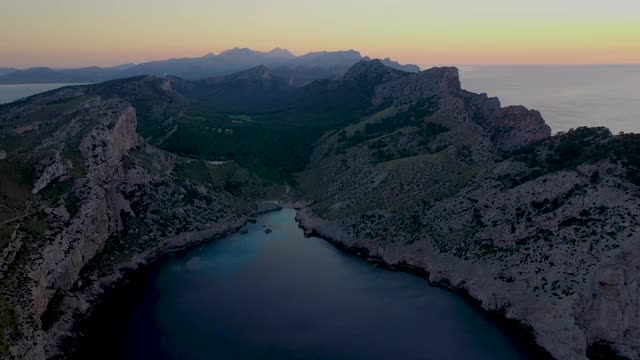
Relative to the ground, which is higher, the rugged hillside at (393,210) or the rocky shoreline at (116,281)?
the rugged hillside at (393,210)

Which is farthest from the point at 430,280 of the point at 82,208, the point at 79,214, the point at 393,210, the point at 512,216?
the point at 82,208

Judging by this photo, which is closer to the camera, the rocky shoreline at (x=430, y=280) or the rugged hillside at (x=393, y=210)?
the rocky shoreline at (x=430, y=280)

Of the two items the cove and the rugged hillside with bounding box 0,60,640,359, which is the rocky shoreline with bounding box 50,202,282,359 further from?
the cove

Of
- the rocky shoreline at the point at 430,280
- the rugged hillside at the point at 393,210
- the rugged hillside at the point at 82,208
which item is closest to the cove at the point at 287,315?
the rocky shoreline at the point at 430,280

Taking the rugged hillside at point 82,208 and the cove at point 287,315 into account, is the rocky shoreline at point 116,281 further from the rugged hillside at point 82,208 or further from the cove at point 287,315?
the cove at point 287,315

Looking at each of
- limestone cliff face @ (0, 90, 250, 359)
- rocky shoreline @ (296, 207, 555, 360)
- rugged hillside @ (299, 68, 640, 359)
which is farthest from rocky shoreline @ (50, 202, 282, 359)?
rugged hillside @ (299, 68, 640, 359)

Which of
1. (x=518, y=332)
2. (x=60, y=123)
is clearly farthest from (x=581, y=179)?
(x=60, y=123)
